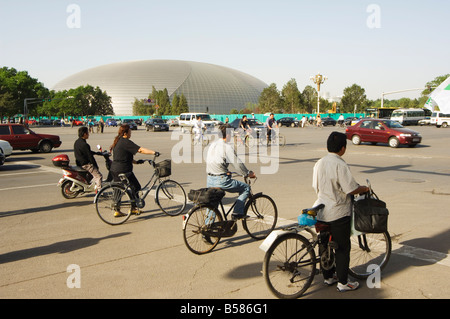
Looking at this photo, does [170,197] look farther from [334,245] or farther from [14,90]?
[14,90]

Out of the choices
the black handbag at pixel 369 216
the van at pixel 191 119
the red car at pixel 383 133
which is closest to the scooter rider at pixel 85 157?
the black handbag at pixel 369 216

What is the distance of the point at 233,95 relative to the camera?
158 meters

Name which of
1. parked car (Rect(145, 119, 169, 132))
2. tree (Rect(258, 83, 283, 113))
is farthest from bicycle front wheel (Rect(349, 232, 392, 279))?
tree (Rect(258, 83, 283, 113))

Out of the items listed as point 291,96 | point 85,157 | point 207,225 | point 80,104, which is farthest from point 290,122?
point 80,104

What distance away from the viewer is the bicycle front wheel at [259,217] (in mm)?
5867

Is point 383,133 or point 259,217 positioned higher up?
point 383,133

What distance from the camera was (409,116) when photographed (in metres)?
57.6

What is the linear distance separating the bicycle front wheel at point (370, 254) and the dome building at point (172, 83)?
141 meters

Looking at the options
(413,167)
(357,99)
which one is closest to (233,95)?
(357,99)

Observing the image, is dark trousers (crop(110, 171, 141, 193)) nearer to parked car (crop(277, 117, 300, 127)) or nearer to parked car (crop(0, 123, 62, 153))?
parked car (crop(0, 123, 62, 153))

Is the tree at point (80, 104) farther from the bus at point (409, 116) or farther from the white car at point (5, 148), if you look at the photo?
the white car at point (5, 148)

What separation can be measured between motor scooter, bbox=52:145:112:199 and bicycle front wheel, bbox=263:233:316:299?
228 inches

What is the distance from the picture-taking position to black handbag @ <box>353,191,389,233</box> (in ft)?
12.7

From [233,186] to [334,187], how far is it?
1.97 metres
